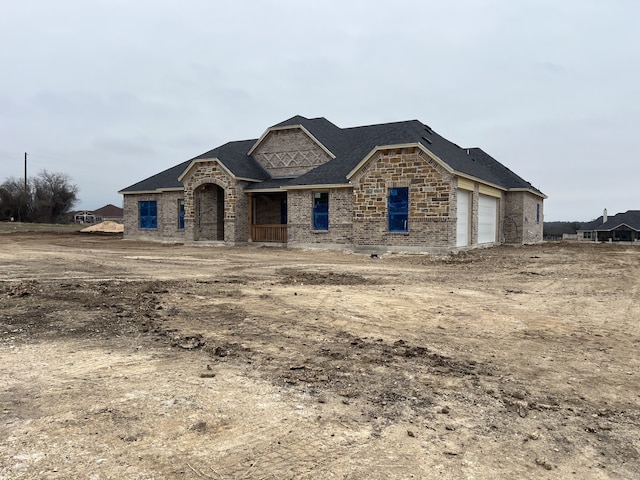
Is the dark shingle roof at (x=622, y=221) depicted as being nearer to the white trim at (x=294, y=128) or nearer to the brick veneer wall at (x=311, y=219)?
the white trim at (x=294, y=128)

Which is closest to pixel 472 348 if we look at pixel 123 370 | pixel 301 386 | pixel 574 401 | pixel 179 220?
pixel 574 401

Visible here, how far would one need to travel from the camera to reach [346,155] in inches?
990

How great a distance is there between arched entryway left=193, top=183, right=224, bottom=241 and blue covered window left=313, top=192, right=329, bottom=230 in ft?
25.4

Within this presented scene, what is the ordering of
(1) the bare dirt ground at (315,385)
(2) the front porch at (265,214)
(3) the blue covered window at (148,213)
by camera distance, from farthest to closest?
(3) the blue covered window at (148,213)
(2) the front porch at (265,214)
(1) the bare dirt ground at (315,385)

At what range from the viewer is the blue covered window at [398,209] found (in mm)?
20906

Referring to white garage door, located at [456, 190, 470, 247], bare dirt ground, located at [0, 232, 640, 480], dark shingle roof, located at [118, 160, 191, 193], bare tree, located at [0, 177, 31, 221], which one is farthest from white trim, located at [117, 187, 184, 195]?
bare tree, located at [0, 177, 31, 221]

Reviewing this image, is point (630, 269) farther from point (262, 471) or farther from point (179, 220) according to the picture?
point (179, 220)

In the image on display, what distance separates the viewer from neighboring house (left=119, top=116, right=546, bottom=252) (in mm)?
20500

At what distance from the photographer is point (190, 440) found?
327 cm

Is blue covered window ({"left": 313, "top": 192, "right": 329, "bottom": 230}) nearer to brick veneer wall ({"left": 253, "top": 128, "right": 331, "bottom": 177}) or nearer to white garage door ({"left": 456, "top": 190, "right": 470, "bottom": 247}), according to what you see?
brick veneer wall ({"left": 253, "top": 128, "right": 331, "bottom": 177})

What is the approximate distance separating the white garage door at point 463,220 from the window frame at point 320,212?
6369 millimetres

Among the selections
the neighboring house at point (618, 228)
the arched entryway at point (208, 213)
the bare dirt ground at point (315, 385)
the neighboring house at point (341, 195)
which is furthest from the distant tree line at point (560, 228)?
the bare dirt ground at point (315, 385)

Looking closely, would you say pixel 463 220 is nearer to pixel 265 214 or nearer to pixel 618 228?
pixel 265 214

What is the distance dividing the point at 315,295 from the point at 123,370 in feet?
16.2
